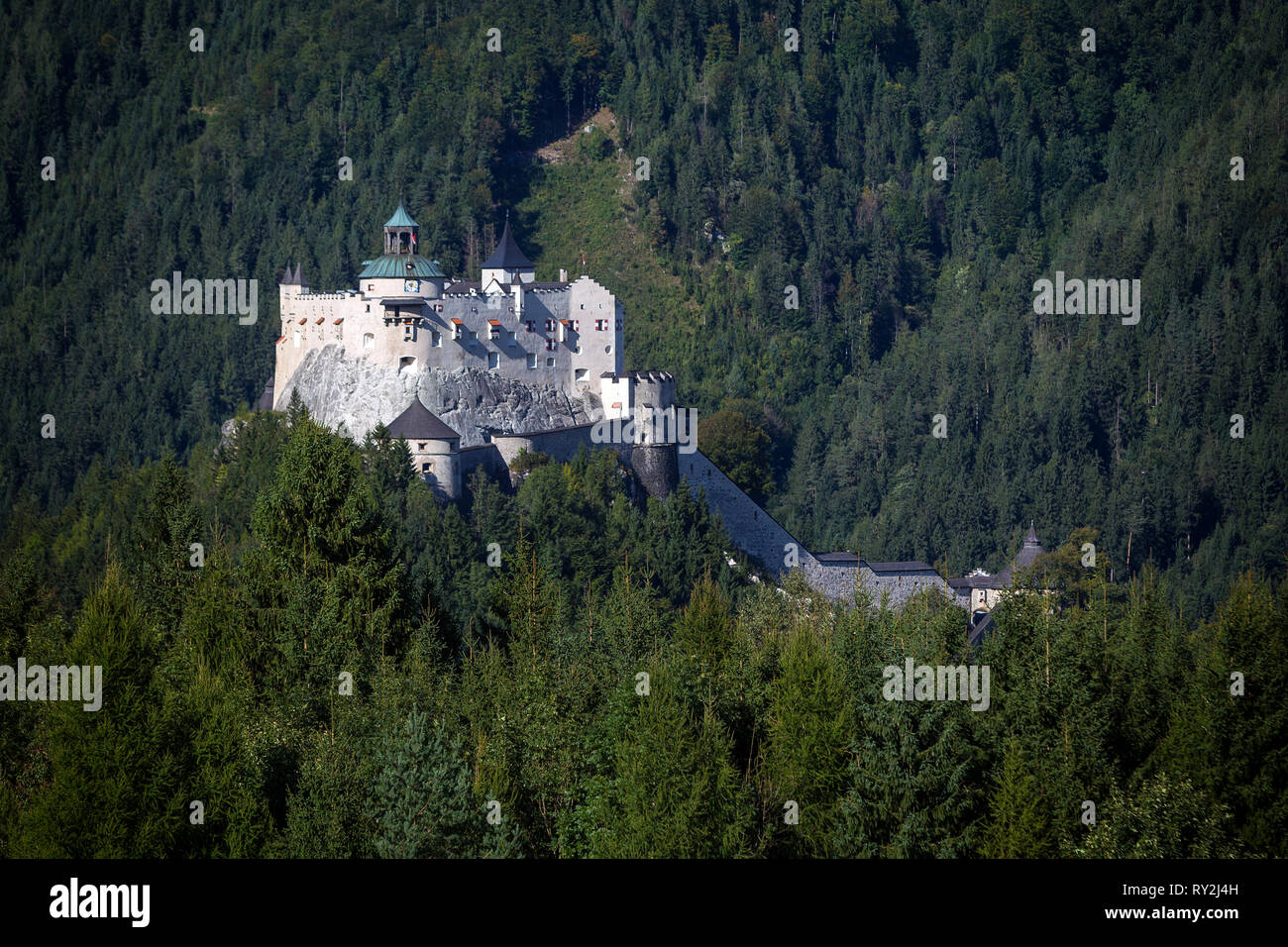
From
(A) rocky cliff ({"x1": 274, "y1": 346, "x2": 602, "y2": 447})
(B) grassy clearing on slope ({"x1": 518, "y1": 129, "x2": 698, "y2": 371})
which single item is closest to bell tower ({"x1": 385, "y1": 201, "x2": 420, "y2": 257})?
(A) rocky cliff ({"x1": 274, "y1": 346, "x2": 602, "y2": 447})

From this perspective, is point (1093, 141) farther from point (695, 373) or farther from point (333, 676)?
point (333, 676)

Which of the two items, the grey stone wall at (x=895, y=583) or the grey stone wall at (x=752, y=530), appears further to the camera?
the grey stone wall at (x=752, y=530)

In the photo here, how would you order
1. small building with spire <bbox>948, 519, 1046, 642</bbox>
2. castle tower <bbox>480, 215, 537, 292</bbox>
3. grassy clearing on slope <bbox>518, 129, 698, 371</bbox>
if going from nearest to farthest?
small building with spire <bbox>948, 519, 1046, 642</bbox> → castle tower <bbox>480, 215, 537, 292</bbox> → grassy clearing on slope <bbox>518, 129, 698, 371</bbox>

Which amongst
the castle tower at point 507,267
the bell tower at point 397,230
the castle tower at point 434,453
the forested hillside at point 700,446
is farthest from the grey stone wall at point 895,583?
the bell tower at point 397,230

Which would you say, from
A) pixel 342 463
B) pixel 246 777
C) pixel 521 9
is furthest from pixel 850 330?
pixel 246 777

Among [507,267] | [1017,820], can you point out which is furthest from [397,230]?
[1017,820]

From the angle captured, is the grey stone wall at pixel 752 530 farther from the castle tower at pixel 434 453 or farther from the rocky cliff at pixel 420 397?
the castle tower at pixel 434 453

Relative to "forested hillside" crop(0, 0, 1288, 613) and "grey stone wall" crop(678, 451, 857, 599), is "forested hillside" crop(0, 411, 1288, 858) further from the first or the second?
"forested hillside" crop(0, 0, 1288, 613)
